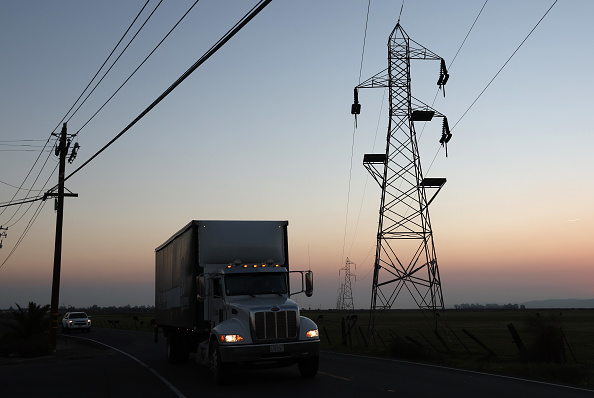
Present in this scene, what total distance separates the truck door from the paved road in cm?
159

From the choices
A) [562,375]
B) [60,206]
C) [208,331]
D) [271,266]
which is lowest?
[562,375]

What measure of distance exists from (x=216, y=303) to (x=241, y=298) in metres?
0.93

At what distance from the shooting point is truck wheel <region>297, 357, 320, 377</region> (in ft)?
55.0

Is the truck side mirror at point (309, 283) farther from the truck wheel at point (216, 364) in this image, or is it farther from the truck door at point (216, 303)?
the truck wheel at point (216, 364)

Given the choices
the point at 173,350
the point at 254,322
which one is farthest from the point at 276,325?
the point at 173,350

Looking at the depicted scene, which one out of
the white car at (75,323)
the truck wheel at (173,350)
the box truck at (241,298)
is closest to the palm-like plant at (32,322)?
the truck wheel at (173,350)

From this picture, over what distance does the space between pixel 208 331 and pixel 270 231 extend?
10.7 feet

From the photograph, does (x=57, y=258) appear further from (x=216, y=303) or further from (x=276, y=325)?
(x=276, y=325)

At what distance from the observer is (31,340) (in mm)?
33969

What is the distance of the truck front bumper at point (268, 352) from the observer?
50.9 feet

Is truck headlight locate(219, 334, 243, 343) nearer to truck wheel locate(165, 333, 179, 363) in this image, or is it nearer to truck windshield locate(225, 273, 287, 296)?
truck windshield locate(225, 273, 287, 296)

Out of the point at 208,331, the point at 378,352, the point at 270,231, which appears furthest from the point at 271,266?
the point at 378,352

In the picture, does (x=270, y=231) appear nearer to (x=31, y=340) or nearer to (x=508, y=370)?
(x=508, y=370)

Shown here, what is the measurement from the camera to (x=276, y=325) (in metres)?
16.0
